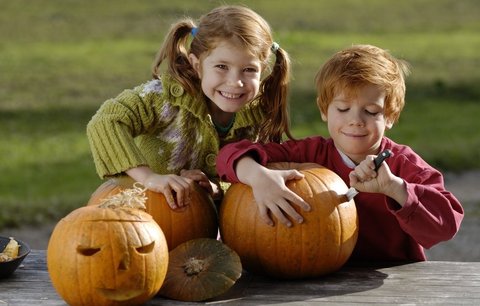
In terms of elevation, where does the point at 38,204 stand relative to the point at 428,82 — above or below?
below

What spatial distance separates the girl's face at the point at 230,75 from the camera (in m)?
4.09

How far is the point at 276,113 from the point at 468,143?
6889mm

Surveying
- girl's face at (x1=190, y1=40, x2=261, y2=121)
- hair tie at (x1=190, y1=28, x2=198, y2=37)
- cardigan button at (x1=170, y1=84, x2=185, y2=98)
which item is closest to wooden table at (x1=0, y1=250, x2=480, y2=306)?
girl's face at (x1=190, y1=40, x2=261, y2=121)

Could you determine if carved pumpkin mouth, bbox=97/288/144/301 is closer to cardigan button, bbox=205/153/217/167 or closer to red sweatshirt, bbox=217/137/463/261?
red sweatshirt, bbox=217/137/463/261

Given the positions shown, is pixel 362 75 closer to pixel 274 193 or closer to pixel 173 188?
pixel 274 193

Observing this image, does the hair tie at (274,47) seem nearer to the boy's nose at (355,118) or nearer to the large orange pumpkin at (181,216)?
the boy's nose at (355,118)

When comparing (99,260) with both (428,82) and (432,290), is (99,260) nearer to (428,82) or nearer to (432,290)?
(432,290)

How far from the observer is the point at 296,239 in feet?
12.2

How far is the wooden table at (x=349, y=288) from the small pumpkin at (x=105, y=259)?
0.15 metres

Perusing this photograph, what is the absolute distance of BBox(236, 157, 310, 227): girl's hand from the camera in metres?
3.71

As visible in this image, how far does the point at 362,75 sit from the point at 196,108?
0.78 m

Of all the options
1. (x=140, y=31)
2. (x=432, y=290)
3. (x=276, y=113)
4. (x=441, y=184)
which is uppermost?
(x=140, y=31)

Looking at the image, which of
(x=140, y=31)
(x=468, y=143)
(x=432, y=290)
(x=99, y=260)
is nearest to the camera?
(x=99, y=260)

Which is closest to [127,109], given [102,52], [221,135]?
[221,135]
